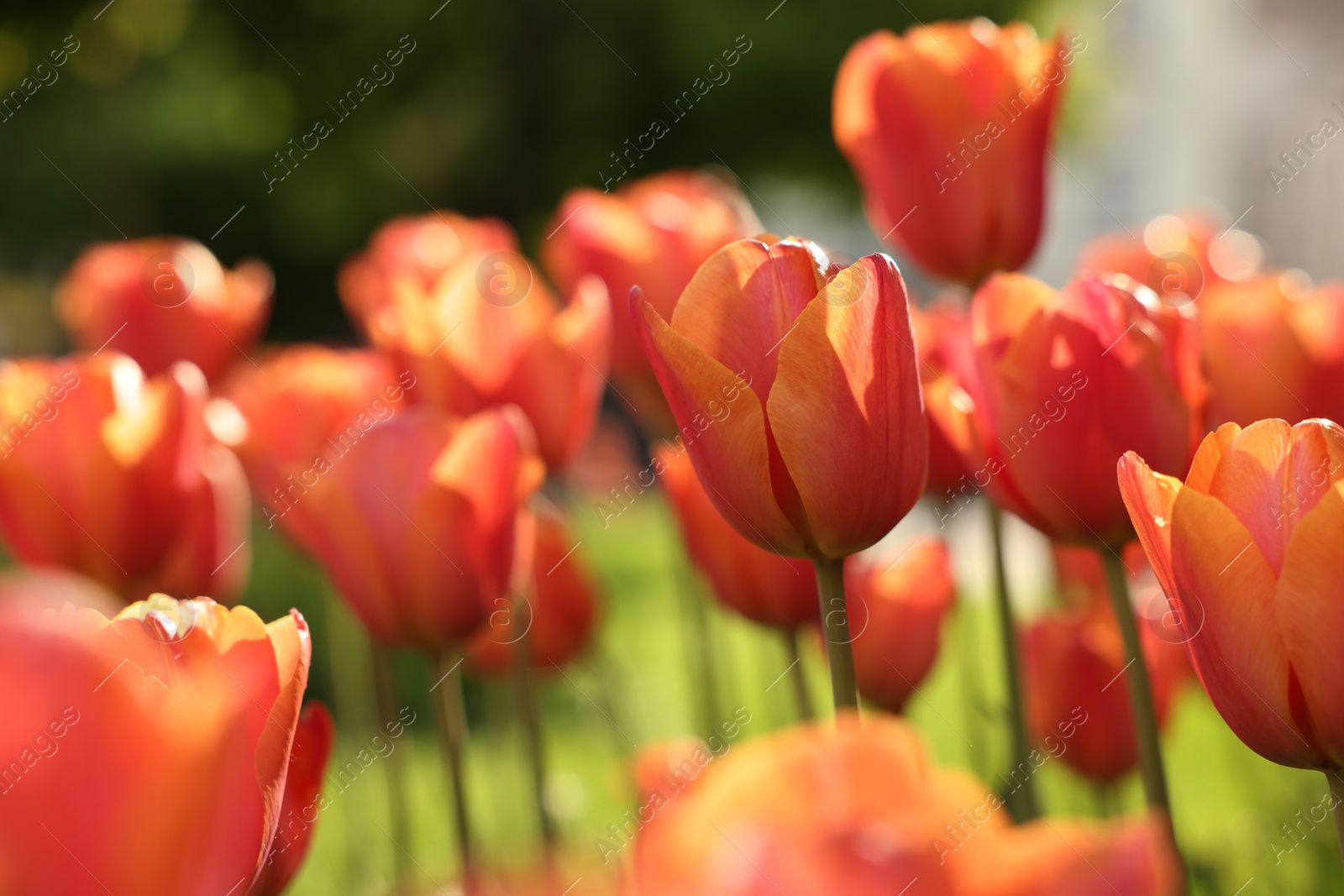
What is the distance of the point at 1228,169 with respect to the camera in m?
9.26

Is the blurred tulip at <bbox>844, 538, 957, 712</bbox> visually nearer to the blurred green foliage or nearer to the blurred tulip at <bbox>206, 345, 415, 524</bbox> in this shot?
the blurred tulip at <bbox>206, 345, 415, 524</bbox>

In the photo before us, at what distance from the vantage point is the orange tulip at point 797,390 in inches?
21.0

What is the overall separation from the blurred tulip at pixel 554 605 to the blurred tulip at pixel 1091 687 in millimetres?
426

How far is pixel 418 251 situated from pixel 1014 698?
0.92 meters

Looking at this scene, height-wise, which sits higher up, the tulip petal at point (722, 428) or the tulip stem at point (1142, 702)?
the tulip petal at point (722, 428)

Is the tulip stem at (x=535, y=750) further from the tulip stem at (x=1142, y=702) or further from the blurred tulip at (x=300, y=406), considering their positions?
the tulip stem at (x=1142, y=702)

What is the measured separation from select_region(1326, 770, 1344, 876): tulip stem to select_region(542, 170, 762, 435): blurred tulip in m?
0.72

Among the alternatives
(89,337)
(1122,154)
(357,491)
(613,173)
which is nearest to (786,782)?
(357,491)

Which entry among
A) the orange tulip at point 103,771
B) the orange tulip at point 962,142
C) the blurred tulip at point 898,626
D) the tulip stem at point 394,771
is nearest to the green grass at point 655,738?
the tulip stem at point 394,771

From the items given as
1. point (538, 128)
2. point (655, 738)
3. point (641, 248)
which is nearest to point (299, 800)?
point (641, 248)

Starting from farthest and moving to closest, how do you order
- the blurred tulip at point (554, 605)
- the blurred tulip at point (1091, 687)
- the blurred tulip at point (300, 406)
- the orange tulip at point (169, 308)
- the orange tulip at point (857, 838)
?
the orange tulip at point (169, 308), the blurred tulip at point (554, 605), the blurred tulip at point (300, 406), the blurred tulip at point (1091, 687), the orange tulip at point (857, 838)

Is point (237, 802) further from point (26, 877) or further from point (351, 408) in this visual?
point (351, 408)

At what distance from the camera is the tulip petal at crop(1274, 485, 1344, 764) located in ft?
1.45

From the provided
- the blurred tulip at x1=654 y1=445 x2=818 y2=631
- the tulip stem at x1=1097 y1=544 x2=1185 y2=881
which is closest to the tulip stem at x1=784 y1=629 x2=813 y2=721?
the blurred tulip at x1=654 y1=445 x2=818 y2=631
